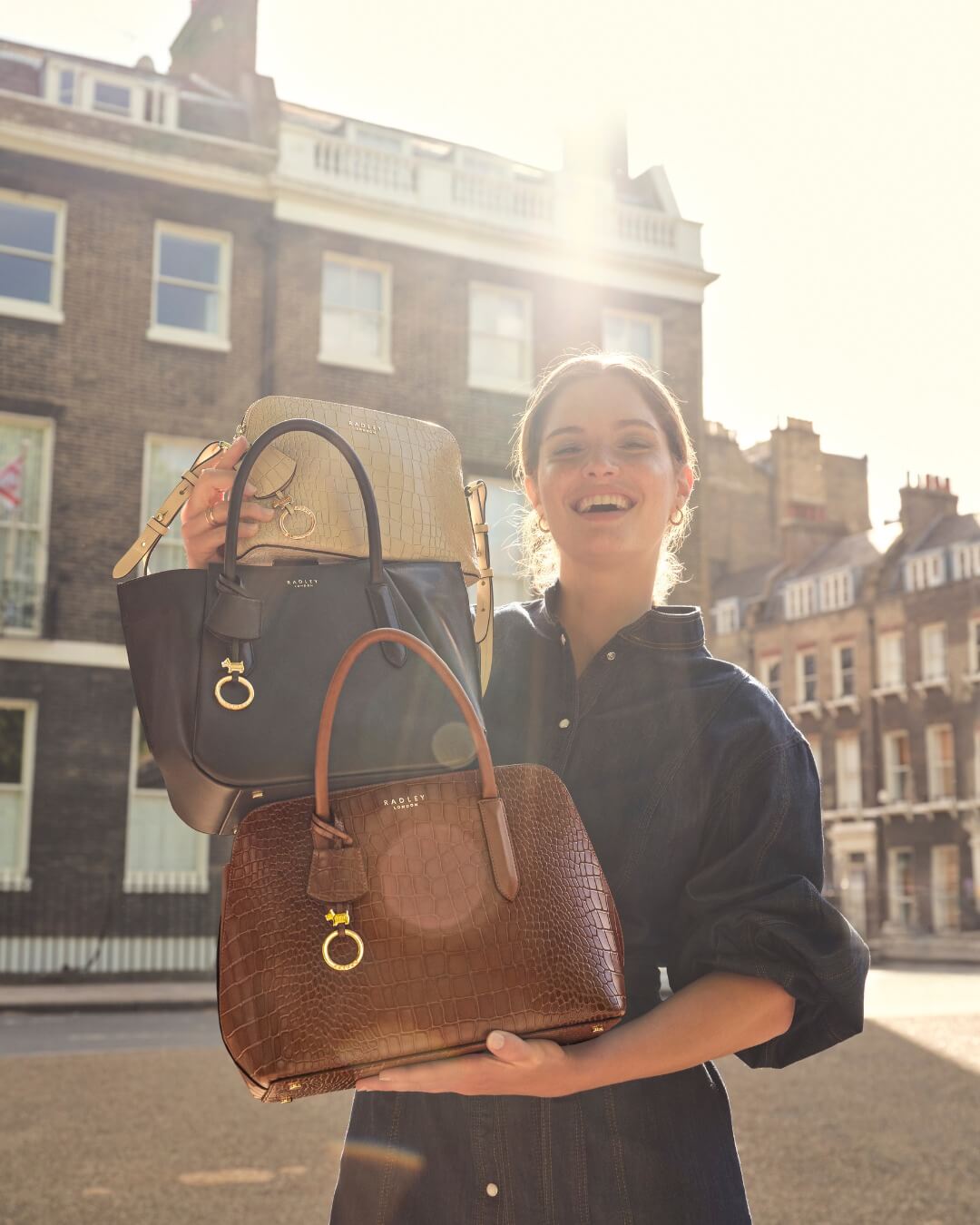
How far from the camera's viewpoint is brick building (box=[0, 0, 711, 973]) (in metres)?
17.5

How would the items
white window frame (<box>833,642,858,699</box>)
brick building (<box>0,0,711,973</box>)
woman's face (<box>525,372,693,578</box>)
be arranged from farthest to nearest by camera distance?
white window frame (<box>833,642,858,699</box>) → brick building (<box>0,0,711,973</box>) → woman's face (<box>525,372,693,578</box>)

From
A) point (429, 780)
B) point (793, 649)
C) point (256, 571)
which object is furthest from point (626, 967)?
point (793, 649)

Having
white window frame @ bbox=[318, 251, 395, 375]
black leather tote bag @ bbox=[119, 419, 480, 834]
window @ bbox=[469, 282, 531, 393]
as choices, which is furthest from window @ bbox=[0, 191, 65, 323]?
black leather tote bag @ bbox=[119, 419, 480, 834]

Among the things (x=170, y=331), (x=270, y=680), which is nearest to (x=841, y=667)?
(x=170, y=331)

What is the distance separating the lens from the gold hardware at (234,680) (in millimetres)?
1521

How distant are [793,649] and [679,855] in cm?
4415

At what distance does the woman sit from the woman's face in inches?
0.7

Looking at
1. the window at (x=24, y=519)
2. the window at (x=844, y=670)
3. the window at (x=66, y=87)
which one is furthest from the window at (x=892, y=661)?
the window at (x=66, y=87)

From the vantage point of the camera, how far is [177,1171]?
6348mm

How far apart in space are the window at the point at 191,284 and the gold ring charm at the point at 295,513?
58.8 ft

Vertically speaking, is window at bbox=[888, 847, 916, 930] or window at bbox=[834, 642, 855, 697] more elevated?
window at bbox=[834, 642, 855, 697]

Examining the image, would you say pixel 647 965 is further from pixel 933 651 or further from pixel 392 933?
pixel 933 651

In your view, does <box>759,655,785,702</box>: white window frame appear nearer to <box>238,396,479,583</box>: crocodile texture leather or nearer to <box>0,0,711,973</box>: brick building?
<box>0,0,711,973</box>: brick building

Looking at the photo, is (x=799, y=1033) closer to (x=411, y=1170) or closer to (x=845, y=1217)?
(x=411, y=1170)
